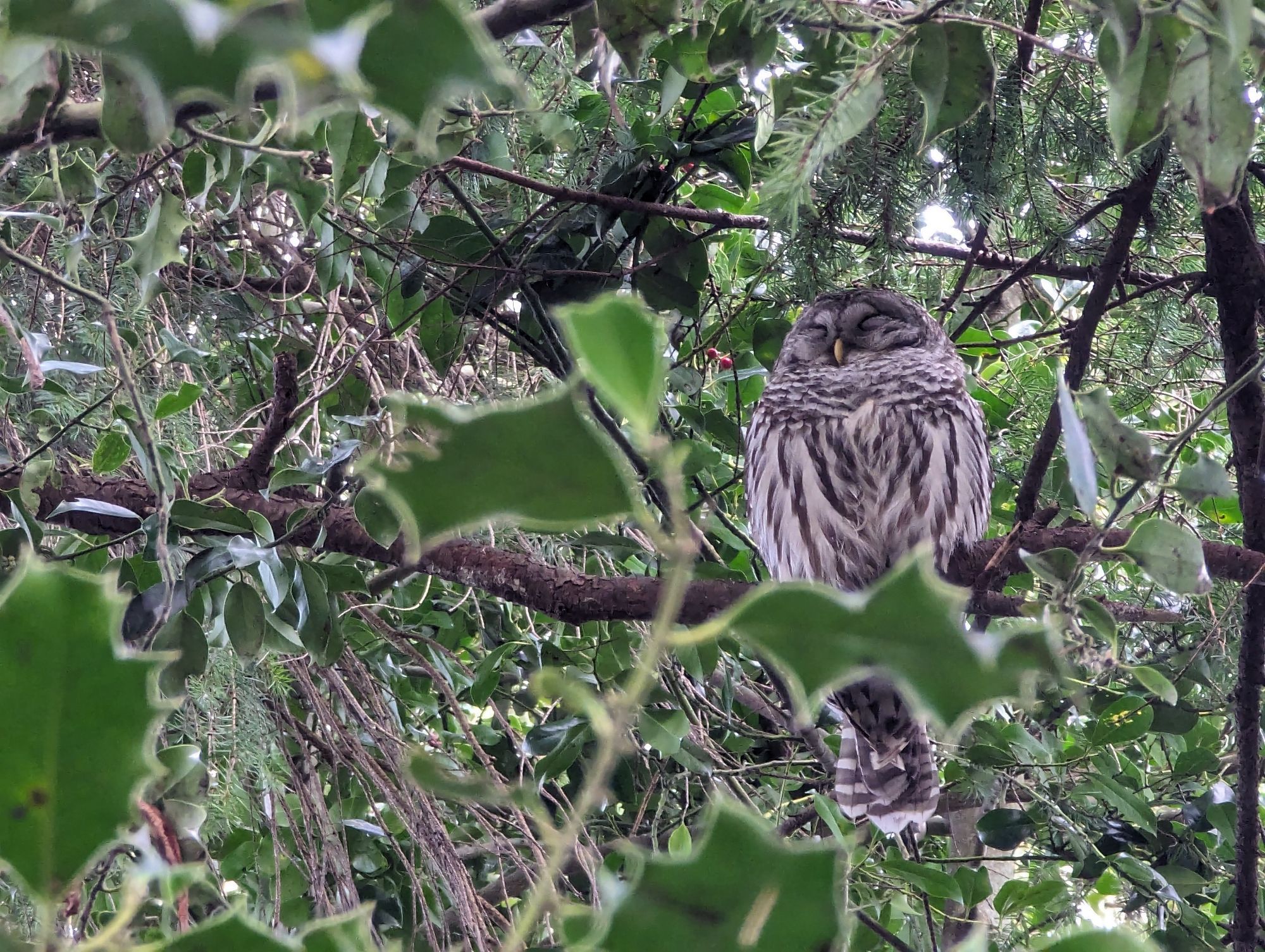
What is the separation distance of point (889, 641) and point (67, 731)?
1.14ft

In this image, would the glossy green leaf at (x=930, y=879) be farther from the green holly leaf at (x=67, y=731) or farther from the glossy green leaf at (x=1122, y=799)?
the green holly leaf at (x=67, y=731)

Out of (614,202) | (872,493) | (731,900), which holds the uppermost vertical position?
(872,493)

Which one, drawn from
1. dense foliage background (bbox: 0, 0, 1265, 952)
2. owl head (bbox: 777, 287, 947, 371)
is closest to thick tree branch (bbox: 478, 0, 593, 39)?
dense foliage background (bbox: 0, 0, 1265, 952)

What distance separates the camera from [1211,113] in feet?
2.93

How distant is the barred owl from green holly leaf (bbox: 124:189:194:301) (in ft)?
5.72

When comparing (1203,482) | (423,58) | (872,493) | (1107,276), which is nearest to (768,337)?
(872,493)

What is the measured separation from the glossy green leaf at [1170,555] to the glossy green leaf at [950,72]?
52cm

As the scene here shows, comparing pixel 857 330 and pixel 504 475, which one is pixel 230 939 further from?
pixel 857 330

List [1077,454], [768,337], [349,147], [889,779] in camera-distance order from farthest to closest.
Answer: [889,779] < [768,337] < [349,147] < [1077,454]

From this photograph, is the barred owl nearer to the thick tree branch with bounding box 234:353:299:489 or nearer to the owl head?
the owl head

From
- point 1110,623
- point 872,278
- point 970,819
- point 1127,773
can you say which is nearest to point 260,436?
point 872,278

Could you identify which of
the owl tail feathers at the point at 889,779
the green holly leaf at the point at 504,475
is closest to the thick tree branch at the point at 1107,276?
the owl tail feathers at the point at 889,779

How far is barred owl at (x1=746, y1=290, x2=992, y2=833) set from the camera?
9.52 feet

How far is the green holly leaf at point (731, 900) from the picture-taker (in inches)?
17.7
